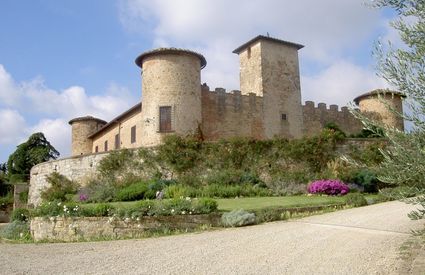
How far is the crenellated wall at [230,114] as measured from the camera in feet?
99.0

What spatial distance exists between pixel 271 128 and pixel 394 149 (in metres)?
26.2

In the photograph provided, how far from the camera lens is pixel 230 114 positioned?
102 feet

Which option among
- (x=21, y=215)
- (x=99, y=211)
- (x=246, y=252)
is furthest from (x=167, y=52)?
(x=246, y=252)

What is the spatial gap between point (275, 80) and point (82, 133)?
1857 centimetres

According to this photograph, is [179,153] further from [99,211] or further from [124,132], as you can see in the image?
[99,211]

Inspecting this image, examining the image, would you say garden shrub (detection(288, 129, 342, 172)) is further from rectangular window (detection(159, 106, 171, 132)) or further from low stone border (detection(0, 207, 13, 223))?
low stone border (detection(0, 207, 13, 223))

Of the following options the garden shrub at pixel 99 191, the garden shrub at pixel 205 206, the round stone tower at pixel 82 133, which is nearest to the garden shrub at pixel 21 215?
the garden shrub at pixel 99 191

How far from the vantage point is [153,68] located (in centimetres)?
2875

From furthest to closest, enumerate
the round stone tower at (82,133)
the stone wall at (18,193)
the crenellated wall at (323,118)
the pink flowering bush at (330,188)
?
the round stone tower at (82,133) → the crenellated wall at (323,118) → the stone wall at (18,193) → the pink flowering bush at (330,188)

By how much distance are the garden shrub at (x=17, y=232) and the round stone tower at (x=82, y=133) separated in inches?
968

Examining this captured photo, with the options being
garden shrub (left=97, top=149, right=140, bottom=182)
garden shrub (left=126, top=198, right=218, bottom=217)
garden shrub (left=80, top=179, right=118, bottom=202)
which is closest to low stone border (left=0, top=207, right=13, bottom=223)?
garden shrub (left=80, top=179, right=118, bottom=202)

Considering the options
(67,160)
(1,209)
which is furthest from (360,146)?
(1,209)

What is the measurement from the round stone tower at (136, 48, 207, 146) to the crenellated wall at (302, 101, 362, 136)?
933 cm

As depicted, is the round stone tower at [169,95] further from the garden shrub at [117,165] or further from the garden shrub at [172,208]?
the garden shrub at [172,208]
